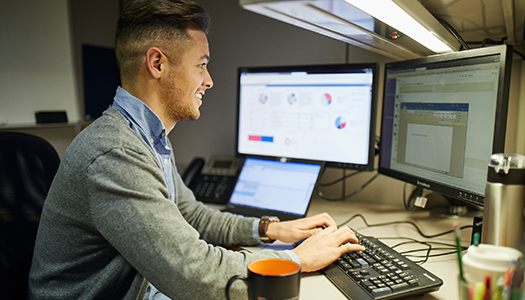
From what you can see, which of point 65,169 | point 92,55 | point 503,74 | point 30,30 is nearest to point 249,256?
point 65,169

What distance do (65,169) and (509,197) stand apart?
0.78 m

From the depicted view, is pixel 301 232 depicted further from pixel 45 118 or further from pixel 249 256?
pixel 45 118

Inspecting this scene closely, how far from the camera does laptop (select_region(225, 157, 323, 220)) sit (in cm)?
118

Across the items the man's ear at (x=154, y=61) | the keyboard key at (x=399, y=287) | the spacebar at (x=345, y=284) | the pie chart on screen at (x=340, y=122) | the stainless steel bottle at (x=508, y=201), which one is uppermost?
the man's ear at (x=154, y=61)

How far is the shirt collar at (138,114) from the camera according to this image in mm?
814

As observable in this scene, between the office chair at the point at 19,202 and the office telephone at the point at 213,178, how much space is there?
561 mm

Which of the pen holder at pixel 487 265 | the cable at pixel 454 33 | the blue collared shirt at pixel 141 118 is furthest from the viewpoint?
the cable at pixel 454 33

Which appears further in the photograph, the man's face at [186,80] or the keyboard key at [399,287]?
the man's face at [186,80]

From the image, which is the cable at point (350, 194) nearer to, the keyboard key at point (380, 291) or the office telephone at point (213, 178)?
the office telephone at point (213, 178)

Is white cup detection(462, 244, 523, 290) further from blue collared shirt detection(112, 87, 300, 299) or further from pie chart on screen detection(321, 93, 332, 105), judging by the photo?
pie chart on screen detection(321, 93, 332, 105)

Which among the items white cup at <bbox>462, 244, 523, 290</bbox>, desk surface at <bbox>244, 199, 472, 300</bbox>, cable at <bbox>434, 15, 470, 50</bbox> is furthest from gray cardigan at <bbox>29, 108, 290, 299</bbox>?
cable at <bbox>434, 15, 470, 50</bbox>

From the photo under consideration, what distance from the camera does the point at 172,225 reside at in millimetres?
641

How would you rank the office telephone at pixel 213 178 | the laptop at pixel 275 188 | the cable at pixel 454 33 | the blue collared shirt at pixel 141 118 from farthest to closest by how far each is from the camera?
the office telephone at pixel 213 178 → the laptop at pixel 275 188 → the cable at pixel 454 33 → the blue collared shirt at pixel 141 118

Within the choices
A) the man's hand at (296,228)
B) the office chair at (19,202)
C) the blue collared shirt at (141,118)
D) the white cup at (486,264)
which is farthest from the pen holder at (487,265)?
the office chair at (19,202)
